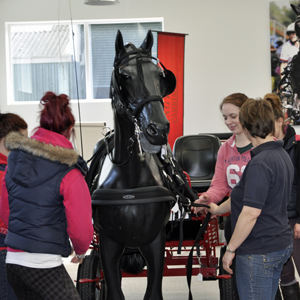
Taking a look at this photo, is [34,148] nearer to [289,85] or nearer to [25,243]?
[25,243]

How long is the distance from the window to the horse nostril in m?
6.23

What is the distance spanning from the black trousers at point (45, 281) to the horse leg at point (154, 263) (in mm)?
512

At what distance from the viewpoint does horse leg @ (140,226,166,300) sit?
7.02 ft

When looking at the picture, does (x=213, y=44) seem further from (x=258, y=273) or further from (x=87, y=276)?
(x=258, y=273)

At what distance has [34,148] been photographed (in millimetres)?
1620

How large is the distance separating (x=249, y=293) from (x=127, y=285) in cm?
234

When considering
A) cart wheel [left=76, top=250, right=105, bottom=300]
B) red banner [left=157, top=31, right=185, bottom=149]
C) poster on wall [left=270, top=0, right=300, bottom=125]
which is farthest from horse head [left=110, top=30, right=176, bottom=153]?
poster on wall [left=270, top=0, right=300, bottom=125]

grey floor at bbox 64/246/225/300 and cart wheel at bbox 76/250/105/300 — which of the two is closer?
cart wheel at bbox 76/250/105/300

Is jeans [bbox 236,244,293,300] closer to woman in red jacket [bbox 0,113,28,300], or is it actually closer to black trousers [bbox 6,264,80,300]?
black trousers [bbox 6,264,80,300]

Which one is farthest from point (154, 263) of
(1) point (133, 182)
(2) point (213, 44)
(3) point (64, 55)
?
(3) point (64, 55)

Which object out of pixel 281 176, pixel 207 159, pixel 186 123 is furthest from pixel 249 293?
pixel 186 123

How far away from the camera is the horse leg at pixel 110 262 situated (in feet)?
7.09

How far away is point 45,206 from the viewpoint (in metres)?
1.66

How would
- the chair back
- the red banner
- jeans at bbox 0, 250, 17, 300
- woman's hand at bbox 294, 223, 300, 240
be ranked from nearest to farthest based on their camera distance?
1. jeans at bbox 0, 250, 17, 300
2. woman's hand at bbox 294, 223, 300, 240
3. the chair back
4. the red banner
